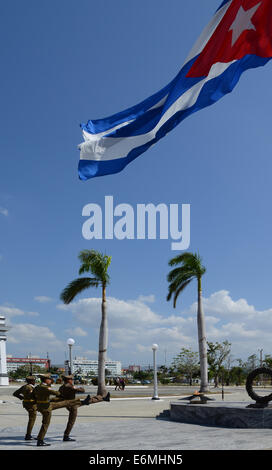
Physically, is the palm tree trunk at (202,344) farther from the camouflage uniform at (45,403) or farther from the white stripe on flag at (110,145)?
the white stripe on flag at (110,145)

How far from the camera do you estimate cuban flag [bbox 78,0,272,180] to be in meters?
10.6

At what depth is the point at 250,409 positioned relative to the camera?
13.8 meters

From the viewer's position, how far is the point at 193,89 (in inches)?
448

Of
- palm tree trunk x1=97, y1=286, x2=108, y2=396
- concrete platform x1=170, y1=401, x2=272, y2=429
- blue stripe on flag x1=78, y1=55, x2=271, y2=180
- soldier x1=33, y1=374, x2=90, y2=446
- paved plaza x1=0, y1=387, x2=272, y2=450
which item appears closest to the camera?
paved plaza x1=0, y1=387, x2=272, y2=450

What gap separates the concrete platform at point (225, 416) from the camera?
1351 centimetres

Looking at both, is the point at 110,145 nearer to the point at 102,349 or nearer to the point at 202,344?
the point at 102,349

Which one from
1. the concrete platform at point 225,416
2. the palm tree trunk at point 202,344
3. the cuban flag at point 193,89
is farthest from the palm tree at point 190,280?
the cuban flag at point 193,89

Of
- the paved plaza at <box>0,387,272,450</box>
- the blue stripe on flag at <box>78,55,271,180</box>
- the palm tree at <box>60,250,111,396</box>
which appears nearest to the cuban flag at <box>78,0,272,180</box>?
the blue stripe on flag at <box>78,55,271,180</box>

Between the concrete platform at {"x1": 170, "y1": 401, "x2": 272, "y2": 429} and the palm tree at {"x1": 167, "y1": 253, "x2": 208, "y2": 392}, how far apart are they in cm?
1195

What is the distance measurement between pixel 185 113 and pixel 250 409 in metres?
8.44

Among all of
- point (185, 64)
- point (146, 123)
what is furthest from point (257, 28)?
point (146, 123)

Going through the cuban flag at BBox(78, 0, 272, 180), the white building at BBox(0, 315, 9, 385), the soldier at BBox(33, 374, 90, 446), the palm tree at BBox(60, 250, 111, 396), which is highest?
the cuban flag at BBox(78, 0, 272, 180)

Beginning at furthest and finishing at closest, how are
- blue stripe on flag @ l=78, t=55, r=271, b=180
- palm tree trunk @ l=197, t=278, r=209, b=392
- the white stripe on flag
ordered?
1. palm tree trunk @ l=197, t=278, r=209, b=392
2. the white stripe on flag
3. blue stripe on flag @ l=78, t=55, r=271, b=180

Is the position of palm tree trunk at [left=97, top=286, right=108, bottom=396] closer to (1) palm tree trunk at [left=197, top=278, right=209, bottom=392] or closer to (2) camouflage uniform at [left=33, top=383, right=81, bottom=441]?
(1) palm tree trunk at [left=197, top=278, right=209, bottom=392]
